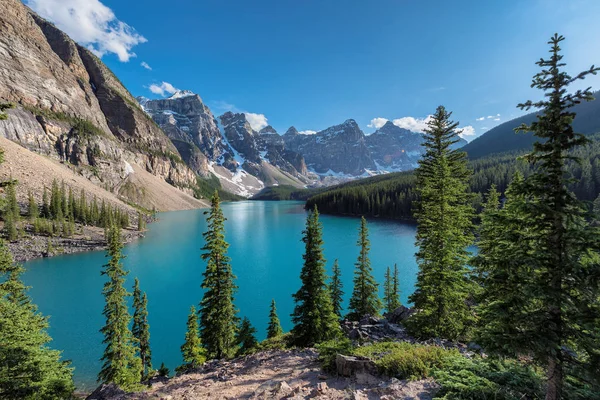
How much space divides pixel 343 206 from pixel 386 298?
11128cm

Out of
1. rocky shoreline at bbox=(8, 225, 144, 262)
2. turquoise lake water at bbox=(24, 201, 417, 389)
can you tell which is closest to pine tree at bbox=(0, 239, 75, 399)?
turquoise lake water at bbox=(24, 201, 417, 389)

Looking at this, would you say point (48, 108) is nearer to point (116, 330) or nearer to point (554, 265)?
point (116, 330)

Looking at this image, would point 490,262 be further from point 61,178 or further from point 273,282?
point 61,178

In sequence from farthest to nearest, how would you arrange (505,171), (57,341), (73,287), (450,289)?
(505,171), (73,287), (57,341), (450,289)

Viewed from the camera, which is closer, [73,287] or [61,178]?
[73,287]

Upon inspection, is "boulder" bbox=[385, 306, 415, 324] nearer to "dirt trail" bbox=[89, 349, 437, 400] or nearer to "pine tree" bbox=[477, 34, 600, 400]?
"dirt trail" bbox=[89, 349, 437, 400]

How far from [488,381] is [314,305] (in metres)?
13.4

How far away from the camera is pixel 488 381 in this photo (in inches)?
270

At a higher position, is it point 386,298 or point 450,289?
point 450,289

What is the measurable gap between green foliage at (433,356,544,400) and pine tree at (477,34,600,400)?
1121mm

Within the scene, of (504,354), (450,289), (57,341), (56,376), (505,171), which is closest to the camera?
(504,354)

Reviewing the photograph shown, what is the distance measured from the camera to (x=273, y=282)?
43.7 metres

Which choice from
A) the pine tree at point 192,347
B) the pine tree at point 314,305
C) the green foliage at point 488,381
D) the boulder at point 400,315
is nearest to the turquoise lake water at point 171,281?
the pine tree at point 192,347

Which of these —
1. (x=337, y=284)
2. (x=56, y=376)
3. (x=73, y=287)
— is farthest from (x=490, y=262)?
(x=73, y=287)
